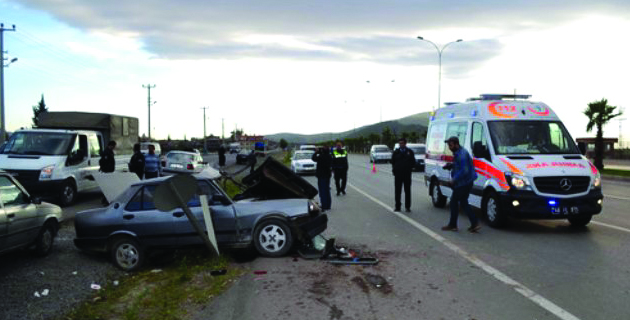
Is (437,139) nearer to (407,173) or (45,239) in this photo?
(407,173)

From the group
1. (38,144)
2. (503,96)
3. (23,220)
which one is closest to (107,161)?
(38,144)

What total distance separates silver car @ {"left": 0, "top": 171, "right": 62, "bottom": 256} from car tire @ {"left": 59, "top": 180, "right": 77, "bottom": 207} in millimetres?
5559

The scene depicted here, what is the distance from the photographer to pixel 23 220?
276 inches

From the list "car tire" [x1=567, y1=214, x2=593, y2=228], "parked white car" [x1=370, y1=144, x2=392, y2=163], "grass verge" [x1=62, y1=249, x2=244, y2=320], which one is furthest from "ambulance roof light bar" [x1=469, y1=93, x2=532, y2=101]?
"parked white car" [x1=370, y1=144, x2=392, y2=163]

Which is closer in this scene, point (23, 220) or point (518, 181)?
point (23, 220)

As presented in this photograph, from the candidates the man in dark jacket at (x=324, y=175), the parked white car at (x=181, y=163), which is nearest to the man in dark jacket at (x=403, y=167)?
the man in dark jacket at (x=324, y=175)

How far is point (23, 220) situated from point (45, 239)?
2.38 ft

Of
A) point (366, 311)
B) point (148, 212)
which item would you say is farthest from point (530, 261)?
point (148, 212)

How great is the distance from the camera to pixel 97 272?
686cm

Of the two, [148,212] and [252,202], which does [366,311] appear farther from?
[148,212]

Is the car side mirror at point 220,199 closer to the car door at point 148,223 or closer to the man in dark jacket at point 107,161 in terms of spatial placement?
the car door at point 148,223

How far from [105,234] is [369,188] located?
12.8 m

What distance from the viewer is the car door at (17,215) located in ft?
22.0

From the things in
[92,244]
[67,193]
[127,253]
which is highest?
[67,193]
